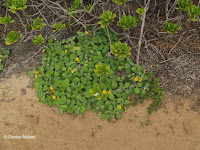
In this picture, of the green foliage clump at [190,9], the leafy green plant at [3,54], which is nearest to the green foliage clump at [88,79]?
the leafy green plant at [3,54]

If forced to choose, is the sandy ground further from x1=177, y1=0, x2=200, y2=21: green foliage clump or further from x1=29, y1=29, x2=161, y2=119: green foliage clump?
x1=177, y1=0, x2=200, y2=21: green foliage clump

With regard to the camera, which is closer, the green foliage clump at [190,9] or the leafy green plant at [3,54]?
the green foliage clump at [190,9]

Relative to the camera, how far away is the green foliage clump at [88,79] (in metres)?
2.45

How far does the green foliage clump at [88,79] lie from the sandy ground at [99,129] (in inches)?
5.0

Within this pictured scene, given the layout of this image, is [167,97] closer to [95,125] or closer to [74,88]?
[95,125]

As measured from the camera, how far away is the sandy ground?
2250mm

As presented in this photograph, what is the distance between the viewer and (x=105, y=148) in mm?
2232

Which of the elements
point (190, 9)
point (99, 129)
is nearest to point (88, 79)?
point (99, 129)

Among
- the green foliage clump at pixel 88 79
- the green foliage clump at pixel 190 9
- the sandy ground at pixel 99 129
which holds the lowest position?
the sandy ground at pixel 99 129

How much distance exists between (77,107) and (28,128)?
67 centimetres

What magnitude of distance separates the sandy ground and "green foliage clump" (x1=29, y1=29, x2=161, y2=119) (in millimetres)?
127

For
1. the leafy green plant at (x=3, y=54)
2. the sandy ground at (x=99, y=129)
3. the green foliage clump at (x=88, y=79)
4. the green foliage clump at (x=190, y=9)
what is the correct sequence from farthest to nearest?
the leafy green plant at (x=3, y=54)
the green foliage clump at (x=88, y=79)
the sandy ground at (x=99, y=129)
the green foliage clump at (x=190, y=9)

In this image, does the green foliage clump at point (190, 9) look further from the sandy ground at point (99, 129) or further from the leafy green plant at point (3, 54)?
the leafy green plant at point (3, 54)

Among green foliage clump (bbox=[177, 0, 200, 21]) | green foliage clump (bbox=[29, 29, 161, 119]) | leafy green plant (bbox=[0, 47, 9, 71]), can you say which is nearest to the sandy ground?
green foliage clump (bbox=[29, 29, 161, 119])
